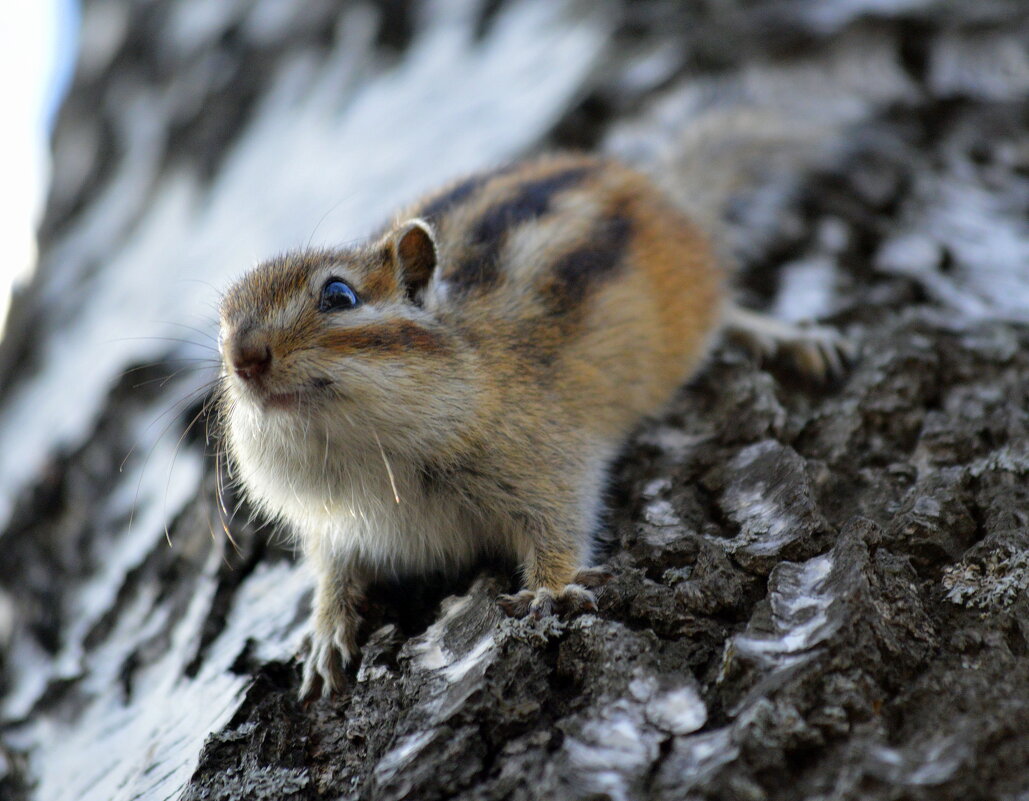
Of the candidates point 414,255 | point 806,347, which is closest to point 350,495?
point 414,255

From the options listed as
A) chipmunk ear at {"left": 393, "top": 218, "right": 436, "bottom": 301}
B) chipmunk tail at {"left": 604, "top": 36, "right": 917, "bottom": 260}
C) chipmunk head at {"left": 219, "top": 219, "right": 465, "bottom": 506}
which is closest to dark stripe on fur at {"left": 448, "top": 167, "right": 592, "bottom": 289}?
chipmunk ear at {"left": 393, "top": 218, "right": 436, "bottom": 301}

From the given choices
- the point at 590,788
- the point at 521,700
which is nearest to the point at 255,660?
the point at 521,700

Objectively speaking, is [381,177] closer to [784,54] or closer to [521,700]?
[784,54]

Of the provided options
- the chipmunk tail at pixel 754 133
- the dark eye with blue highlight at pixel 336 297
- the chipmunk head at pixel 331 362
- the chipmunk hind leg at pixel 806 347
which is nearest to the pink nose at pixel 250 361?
the chipmunk head at pixel 331 362

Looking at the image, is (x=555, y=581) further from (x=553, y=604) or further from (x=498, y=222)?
(x=498, y=222)

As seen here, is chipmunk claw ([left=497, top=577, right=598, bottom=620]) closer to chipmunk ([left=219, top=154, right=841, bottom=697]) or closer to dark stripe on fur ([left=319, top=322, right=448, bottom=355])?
chipmunk ([left=219, top=154, right=841, bottom=697])

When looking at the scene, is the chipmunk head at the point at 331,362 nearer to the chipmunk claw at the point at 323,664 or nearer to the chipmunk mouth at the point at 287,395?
the chipmunk mouth at the point at 287,395
